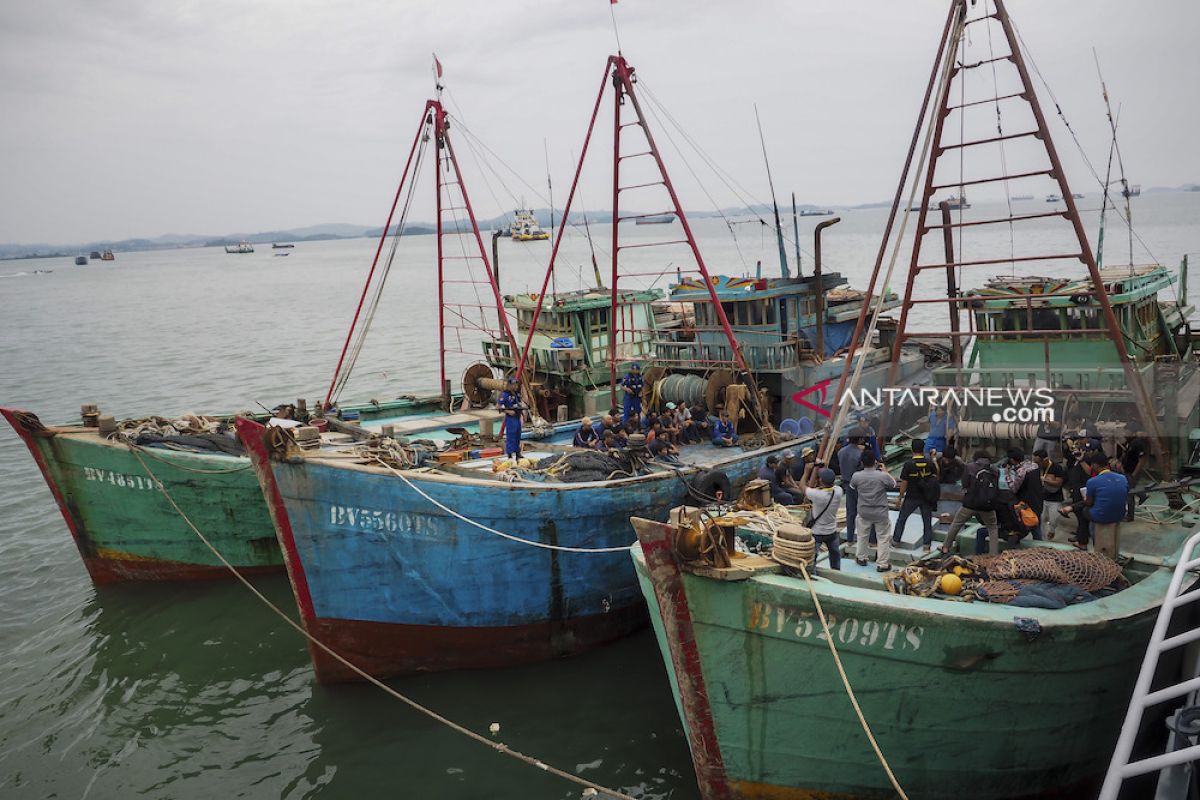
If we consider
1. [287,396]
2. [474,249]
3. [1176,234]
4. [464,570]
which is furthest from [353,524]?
[474,249]

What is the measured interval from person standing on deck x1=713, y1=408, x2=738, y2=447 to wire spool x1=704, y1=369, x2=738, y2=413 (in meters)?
0.69

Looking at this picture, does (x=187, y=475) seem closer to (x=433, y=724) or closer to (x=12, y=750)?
(x=12, y=750)

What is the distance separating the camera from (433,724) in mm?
10758

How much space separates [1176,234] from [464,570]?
10902 centimetres

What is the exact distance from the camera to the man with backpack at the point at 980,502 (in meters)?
8.82

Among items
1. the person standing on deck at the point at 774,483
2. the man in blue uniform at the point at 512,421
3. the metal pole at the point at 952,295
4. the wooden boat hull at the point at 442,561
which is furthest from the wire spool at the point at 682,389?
the person standing on deck at the point at 774,483

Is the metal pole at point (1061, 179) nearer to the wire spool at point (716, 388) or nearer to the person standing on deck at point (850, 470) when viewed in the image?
the person standing on deck at point (850, 470)

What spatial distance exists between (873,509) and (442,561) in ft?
18.0

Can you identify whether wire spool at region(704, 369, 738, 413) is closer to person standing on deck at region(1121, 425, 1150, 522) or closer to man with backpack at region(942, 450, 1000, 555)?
person standing on deck at region(1121, 425, 1150, 522)

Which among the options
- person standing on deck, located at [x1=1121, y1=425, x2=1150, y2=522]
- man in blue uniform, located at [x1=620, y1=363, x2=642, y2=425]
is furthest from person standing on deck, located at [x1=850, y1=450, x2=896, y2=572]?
man in blue uniform, located at [x1=620, y1=363, x2=642, y2=425]

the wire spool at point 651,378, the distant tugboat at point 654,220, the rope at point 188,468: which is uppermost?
the distant tugboat at point 654,220

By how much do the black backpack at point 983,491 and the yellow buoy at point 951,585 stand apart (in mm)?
1231

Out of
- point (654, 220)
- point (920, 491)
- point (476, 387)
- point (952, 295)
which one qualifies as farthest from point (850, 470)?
point (476, 387)

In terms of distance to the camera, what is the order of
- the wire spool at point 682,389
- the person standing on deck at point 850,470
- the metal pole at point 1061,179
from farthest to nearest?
the wire spool at point 682,389
the metal pole at point 1061,179
the person standing on deck at point 850,470
